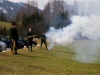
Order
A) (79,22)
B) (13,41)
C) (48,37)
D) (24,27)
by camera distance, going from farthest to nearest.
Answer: (24,27) → (48,37) → (79,22) → (13,41)

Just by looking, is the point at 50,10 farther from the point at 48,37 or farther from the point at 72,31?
the point at 72,31

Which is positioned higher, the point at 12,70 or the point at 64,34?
the point at 64,34

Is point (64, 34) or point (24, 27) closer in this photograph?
point (64, 34)

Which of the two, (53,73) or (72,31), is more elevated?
(72,31)

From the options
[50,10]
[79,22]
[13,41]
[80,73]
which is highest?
[50,10]

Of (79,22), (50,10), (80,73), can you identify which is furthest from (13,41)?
(50,10)

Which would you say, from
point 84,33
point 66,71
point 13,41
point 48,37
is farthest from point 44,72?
point 48,37

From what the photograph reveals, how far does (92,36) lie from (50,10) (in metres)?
54.0

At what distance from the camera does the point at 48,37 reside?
83.0ft

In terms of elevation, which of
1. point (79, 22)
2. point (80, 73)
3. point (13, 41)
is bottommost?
point (80, 73)

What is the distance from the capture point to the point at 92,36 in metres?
17.1

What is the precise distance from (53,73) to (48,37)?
52.4 ft

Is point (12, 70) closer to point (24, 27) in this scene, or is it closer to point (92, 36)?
point (92, 36)

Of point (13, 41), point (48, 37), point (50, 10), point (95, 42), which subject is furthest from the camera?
point (50, 10)
